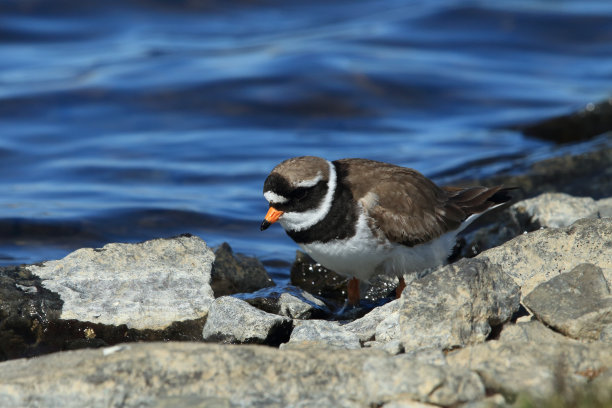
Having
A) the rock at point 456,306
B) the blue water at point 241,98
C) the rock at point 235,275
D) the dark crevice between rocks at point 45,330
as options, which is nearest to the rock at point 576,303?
the rock at point 456,306

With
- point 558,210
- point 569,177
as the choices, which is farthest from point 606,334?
point 569,177

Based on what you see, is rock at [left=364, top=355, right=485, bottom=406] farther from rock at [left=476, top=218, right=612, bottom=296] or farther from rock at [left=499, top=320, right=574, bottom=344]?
rock at [left=476, top=218, right=612, bottom=296]

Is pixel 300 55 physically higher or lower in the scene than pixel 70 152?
higher

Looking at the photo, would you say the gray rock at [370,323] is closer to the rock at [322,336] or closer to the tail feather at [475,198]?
the rock at [322,336]

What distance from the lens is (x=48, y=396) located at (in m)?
3.95

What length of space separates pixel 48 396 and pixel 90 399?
0.21 metres

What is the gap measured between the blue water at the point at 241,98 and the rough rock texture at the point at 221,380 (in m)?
4.92

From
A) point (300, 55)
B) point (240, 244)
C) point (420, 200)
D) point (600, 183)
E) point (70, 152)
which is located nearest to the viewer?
point (420, 200)

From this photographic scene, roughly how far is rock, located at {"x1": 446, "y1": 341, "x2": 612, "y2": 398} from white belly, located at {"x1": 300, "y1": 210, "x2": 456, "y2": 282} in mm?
1768

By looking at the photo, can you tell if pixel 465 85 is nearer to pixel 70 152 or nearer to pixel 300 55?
pixel 300 55

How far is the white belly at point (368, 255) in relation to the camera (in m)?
6.19

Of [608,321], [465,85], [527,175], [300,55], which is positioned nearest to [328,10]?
[300,55]

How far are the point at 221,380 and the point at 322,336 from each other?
1.28 meters

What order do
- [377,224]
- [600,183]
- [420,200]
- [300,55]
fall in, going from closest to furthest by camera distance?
[377,224]
[420,200]
[600,183]
[300,55]
